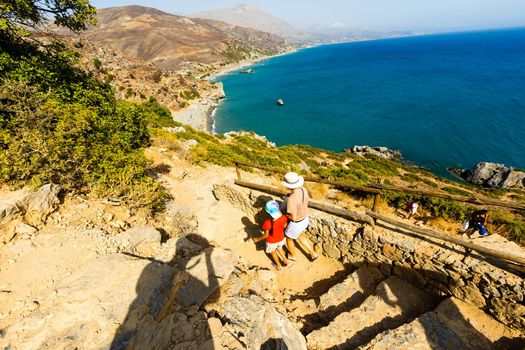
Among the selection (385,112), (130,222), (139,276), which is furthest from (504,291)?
(385,112)

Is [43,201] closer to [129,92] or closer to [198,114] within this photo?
[129,92]

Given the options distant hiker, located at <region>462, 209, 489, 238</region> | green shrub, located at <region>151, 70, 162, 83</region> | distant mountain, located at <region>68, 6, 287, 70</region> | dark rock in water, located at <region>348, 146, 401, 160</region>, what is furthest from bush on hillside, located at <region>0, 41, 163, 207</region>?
distant mountain, located at <region>68, 6, 287, 70</region>

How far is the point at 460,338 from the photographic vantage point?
439cm

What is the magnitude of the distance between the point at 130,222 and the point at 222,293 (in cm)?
366

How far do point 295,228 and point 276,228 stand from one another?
0.46 m

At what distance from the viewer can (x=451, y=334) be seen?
435 centimetres

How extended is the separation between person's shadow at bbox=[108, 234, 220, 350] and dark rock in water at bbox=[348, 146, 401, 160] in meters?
37.4

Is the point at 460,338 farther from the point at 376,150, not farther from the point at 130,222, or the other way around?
the point at 376,150

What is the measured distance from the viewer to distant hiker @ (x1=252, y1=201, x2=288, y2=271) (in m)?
5.82

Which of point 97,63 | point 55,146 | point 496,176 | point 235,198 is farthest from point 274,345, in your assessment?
point 97,63

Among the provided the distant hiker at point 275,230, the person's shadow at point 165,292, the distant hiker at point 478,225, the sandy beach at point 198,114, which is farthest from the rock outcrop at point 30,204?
the sandy beach at point 198,114

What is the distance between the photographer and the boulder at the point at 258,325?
13.6 ft

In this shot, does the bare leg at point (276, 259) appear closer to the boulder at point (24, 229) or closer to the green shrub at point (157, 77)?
the boulder at point (24, 229)

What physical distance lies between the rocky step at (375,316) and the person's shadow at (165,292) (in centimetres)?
223
